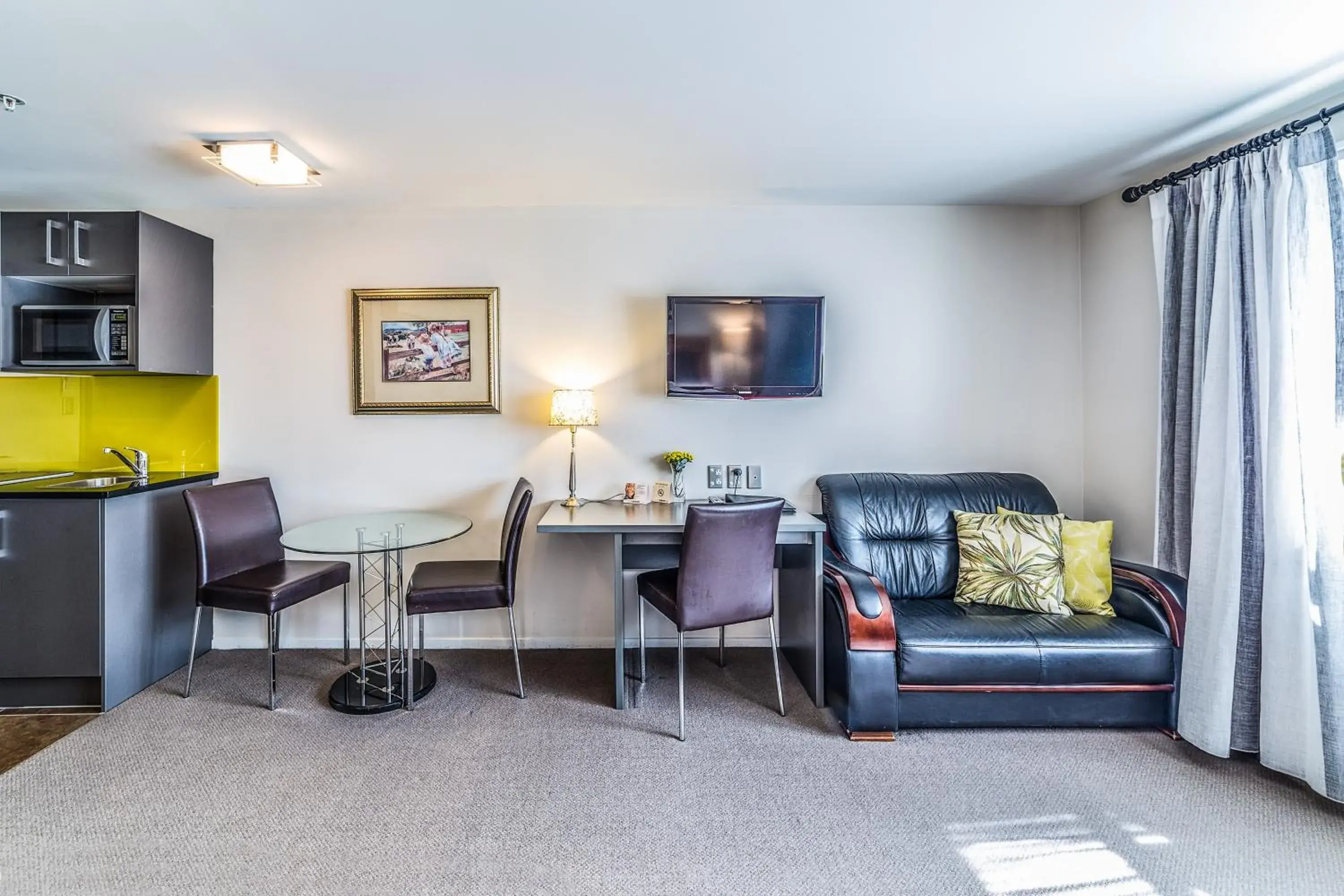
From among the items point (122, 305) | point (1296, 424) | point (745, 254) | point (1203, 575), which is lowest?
point (1203, 575)

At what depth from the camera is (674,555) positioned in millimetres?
3152

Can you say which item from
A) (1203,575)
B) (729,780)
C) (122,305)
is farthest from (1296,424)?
(122,305)

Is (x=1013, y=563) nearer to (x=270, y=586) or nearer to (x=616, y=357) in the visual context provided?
(x=616, y=357)

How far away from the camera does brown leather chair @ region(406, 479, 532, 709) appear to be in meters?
2.67

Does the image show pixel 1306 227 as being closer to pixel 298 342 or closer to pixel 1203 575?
pixel 1203 575

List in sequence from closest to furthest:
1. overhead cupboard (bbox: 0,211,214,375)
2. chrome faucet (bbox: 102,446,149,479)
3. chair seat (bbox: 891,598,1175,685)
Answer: chair seat (bbox: 891,598,1175,685) → overhead cupboard (bbox: 0,211,214,375) → chrome faucet (bbox: 102,446,149,479)

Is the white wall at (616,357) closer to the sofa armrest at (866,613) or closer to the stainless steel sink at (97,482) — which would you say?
the stainless steel sink at (97,482)

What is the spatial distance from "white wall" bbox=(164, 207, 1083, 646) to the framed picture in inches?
3.0

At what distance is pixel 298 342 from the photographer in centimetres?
333

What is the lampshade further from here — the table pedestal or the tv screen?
the table pedestal

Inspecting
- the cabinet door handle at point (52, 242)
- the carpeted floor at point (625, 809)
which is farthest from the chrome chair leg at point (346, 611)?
the cabinet door handle at point (52, 242)

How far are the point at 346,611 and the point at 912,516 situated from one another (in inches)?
113

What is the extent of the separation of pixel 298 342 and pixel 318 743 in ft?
6.66

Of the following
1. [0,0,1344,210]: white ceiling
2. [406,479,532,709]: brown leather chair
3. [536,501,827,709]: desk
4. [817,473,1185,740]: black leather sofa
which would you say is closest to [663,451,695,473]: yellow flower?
[536,501,827,709]: desk
